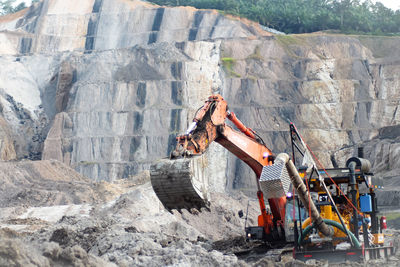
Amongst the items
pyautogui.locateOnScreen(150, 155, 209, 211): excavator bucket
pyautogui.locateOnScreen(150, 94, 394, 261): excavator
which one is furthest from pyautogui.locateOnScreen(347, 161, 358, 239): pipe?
pyautogui.locateOnScreen(150, 155, 209, 211): excavator bucket

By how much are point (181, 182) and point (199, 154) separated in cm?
93

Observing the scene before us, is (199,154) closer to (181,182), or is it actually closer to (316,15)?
(181,182)

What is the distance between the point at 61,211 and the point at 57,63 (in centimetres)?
3063

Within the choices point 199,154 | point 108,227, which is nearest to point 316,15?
point 108,227

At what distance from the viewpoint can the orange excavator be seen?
39.2ft

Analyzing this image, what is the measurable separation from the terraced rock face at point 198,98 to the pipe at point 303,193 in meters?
27.3

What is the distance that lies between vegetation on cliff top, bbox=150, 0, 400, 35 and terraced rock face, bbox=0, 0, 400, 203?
8.80 m

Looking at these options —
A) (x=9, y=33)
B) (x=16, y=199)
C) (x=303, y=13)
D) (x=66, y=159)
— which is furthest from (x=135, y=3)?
(x=16, y=199)

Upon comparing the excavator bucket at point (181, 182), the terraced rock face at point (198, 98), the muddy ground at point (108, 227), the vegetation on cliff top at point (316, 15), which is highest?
the vegetation on cliff top at point (316, 15)

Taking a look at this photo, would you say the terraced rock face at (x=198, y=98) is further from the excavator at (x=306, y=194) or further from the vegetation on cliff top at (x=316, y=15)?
the excavator at (x=306, y=194)

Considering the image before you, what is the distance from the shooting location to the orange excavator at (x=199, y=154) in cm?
1196

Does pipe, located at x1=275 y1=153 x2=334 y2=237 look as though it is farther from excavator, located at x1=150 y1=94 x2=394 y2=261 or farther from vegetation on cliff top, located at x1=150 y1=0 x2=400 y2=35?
vegetation on cliff top, located at x1=150 y1=0 x2=400 y2=35

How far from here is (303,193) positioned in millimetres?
11391

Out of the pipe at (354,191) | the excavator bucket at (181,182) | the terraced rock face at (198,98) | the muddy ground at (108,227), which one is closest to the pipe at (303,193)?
the pipe at (354,191)
